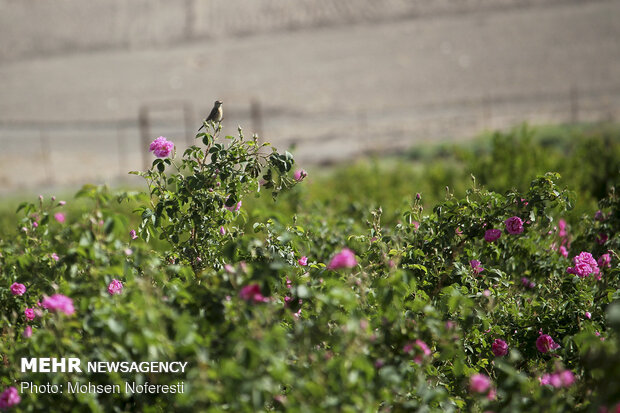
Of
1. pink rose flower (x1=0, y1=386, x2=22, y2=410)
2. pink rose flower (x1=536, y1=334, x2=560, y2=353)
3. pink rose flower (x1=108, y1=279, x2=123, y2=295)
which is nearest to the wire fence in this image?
pink rose flower (x1=536, y1=334, x2=560, y2=353)

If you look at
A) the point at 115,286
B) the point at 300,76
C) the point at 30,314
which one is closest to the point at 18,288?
the point at 30,314

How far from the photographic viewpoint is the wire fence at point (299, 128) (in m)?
18.9

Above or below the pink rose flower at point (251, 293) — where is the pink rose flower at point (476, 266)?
above

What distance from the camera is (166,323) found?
7.34 feet

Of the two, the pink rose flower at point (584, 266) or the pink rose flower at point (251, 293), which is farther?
the pink rose flower at point (584, 266)

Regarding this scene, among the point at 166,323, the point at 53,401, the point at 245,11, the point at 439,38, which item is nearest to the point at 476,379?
the point at 166,323

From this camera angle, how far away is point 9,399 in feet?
7.46

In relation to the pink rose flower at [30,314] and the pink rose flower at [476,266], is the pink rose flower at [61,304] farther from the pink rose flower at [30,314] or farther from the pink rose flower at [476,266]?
the pink rose flower at [476,266]

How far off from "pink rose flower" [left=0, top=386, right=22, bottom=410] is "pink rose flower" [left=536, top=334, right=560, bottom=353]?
1918 mm

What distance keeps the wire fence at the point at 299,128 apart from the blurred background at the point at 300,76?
8cm

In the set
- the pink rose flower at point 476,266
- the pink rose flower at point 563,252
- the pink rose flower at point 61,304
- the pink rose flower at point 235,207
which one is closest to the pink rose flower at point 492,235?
the pink rose flower at point 476,266

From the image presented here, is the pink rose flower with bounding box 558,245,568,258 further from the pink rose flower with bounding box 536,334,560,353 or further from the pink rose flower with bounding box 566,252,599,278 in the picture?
the pink rose flower with bounding box 536,334,560,353

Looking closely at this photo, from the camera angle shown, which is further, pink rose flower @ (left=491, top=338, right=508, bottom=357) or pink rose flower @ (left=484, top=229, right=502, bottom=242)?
pink rose flower @ (left=484, top=229, right=502, bottom=242)

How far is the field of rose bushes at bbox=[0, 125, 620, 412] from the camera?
81.7 inches
